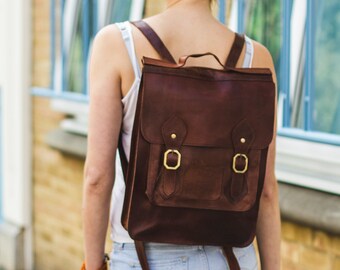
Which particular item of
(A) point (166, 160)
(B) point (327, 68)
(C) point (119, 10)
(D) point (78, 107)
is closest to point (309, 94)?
(B) point (327, 68)

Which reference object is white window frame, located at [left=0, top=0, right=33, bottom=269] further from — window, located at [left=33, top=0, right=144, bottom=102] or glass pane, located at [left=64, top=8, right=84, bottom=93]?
glass pane, located at [left=64, top=8, right=84, bottom=93]

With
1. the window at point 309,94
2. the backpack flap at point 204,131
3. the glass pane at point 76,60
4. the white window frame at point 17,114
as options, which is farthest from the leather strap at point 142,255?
the white window frame at point 17,114

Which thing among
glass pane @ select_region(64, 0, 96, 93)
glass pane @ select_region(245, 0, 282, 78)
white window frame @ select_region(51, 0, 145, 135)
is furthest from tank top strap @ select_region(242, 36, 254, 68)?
glass pane @ select_region(64, 0, 96, 93)

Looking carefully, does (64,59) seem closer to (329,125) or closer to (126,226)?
(329,125)

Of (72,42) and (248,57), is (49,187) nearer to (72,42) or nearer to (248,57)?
(72,42)

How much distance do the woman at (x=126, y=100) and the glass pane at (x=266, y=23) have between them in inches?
61.6

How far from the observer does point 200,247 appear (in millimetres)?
2146

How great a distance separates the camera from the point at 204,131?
2053mm

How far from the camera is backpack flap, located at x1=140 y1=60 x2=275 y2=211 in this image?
2025 mm

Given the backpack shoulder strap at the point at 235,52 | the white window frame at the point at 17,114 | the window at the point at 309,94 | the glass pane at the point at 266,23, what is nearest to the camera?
the backpack shoulder strap at the point at 235,52

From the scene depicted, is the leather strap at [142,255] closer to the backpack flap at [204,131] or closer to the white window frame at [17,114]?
the backpack flap at [204,131]

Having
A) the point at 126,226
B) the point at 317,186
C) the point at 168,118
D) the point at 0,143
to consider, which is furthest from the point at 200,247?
the point at 0,143

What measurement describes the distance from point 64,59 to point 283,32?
2.26m

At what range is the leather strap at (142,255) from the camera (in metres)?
2.12
